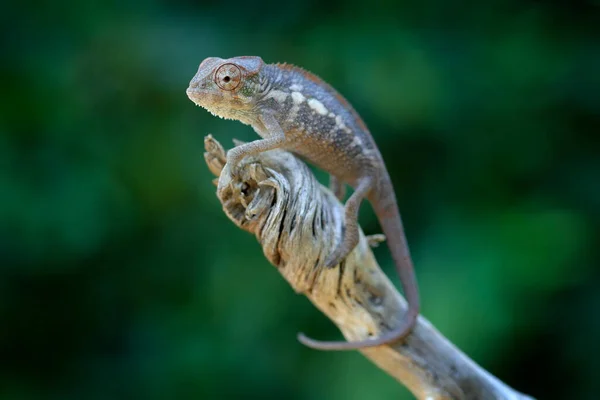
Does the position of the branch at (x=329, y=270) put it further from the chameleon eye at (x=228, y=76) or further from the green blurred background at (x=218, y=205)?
the green blurred background at (x=218, y=205)

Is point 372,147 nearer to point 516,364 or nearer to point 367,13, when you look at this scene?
point 367,13

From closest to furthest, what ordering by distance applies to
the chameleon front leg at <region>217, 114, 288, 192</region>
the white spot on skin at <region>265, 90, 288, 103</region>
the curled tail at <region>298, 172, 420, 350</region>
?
the chameleon front leg at <region>217, 114, 288, 192</region> → the white spot on skin at <region>265, 90, 288, 103</region> → the curled tail at <region>298, 172, 420, 350</region>

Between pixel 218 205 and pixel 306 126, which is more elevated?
pixel 306 126

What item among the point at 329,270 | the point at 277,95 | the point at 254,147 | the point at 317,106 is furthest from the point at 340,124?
the point at 329,270

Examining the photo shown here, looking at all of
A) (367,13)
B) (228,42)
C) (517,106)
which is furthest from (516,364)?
(228,42)

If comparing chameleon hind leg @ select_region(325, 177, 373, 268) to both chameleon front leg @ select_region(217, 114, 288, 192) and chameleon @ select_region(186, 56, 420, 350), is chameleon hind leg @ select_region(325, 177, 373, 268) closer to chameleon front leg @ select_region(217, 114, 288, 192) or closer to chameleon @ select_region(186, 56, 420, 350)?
chameleon @ select_region(186, 56, 420, 350)

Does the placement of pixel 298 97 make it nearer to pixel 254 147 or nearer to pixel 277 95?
pixel 277 95

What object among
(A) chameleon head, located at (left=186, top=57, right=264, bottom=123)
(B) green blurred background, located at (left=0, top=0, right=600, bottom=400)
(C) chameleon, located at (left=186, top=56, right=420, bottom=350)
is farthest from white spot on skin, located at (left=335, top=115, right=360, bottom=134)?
(B) green blurred background, located at (left=0, top=0, right=600, bottom=400)
